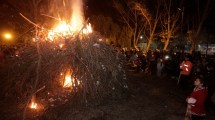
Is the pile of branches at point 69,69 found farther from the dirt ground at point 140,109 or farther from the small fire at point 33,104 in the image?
the dirt ground at point 140,109

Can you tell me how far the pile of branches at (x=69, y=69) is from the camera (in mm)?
7863

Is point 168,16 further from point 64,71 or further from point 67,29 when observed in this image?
point 64,71

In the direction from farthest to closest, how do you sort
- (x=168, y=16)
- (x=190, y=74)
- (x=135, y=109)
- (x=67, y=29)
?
(x=168, y=16) < (x=190, y=74) < (x=67, y=29) < (x=135, y=109)

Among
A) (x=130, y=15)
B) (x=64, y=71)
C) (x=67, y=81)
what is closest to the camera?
(x=64, y=71)

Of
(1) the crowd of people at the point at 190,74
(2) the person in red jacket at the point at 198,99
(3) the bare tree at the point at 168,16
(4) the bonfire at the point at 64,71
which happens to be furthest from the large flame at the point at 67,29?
(3) the bare tree at the point at 168,16

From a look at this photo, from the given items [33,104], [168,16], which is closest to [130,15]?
[168,16]

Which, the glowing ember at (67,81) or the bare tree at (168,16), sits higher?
the bare tree at (168,16)

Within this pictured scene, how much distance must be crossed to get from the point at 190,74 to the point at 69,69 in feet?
19.9

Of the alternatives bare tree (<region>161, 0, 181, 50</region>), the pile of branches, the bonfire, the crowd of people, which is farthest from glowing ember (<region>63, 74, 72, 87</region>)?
bare tree (<region>161, 0, 181, 50</region>)

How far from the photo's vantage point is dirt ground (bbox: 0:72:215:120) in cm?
693

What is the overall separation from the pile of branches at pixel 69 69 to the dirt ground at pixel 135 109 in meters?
0.50

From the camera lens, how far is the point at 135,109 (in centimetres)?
765

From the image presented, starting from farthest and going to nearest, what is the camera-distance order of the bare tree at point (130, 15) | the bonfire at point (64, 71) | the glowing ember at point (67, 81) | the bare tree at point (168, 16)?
the bare tree at point (130, 15), the bare tree at point (168, 16), the glowing ember at point (67, 81), the bonfire at point (64, 71)

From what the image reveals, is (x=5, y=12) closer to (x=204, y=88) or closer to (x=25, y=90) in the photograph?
(x=25, y=90)
